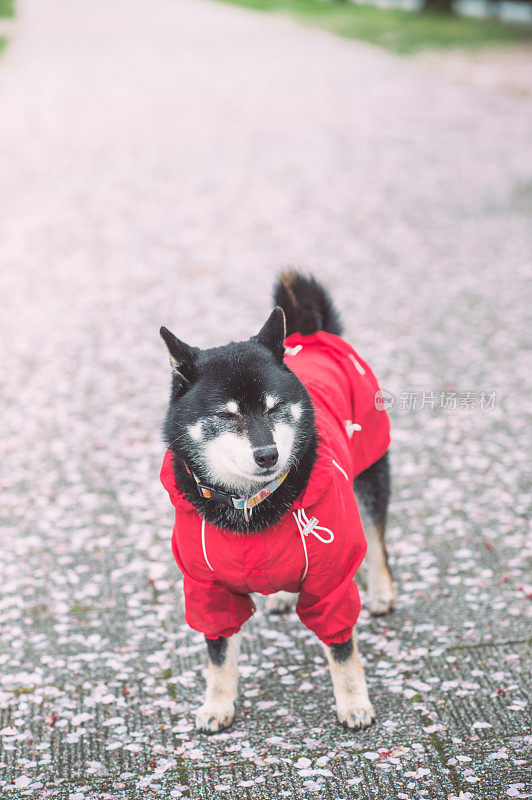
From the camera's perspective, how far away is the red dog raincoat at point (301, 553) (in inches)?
121

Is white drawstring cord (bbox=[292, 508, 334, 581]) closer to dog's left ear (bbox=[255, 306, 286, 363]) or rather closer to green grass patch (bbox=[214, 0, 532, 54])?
dog's left ear (bbox=[255, 306, 286, 363])

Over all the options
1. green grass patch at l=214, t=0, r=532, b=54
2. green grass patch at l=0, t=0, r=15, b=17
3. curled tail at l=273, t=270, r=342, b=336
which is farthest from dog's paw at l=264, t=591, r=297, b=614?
green grass patch at l=0, t=0, r=15, b=17

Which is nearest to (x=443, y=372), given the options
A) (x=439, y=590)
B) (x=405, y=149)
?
(x=439, y=590)

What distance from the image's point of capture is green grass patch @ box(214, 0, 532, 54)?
22453 millimetres

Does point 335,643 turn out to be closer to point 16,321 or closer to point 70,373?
point 70,373

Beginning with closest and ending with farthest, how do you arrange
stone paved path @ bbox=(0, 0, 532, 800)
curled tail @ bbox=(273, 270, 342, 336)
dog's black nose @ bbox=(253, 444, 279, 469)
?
dog's black nose @ bbox=(253, 444, 279, 469), stone paved path @ bbox=(0, 0, 532, 800), curled tail @ bbox=(273, 270, 342, 336)

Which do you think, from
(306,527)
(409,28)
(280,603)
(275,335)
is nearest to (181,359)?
(275,335)

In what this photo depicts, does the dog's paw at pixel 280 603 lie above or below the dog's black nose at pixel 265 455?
below

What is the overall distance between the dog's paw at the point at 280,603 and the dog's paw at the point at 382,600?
15.0 inches

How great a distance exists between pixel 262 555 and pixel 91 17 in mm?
36434

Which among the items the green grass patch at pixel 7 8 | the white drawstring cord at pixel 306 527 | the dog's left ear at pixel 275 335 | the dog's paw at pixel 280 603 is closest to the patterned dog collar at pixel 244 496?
the white drawstring cord at pixel 306 527

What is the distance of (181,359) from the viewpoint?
9.94 ft

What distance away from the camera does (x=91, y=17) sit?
115ft

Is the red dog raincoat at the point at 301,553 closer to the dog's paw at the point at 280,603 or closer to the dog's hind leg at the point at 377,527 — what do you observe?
the dog's hind leg at the point at 377,527
